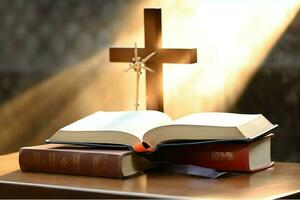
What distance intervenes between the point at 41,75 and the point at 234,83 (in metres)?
0.57

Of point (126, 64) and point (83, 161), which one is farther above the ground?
point (126, 64)

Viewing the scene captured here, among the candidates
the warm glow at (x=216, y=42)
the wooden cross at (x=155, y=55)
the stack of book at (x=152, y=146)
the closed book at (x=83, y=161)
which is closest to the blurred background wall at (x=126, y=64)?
the warm glow at (x=216, y=42)

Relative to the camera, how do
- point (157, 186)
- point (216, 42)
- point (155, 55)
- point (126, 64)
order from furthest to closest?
point (126, 64) < point (216, 42) < point (155, 55) < point (157, 186)

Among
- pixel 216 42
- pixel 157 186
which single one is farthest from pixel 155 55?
pixel 157 186

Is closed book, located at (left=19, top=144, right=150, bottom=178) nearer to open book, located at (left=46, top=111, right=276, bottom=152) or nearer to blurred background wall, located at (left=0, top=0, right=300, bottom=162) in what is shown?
open book, located at (left=46, top=111, right=276, bottom=152)

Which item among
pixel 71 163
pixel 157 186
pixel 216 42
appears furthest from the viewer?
pixel 216 42

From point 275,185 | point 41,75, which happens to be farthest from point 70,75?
point 275,185

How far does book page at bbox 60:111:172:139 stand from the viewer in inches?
56.6

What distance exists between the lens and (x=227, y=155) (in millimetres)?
1388

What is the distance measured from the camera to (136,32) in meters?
1.93

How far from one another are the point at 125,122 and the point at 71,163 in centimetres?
13

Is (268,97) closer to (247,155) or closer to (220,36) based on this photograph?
(220,36)

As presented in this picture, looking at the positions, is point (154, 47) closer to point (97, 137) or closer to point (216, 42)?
point (216, 42)

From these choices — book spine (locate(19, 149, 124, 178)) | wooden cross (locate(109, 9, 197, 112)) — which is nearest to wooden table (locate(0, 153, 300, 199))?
book spine (locate(19, 149, 124, 178))
